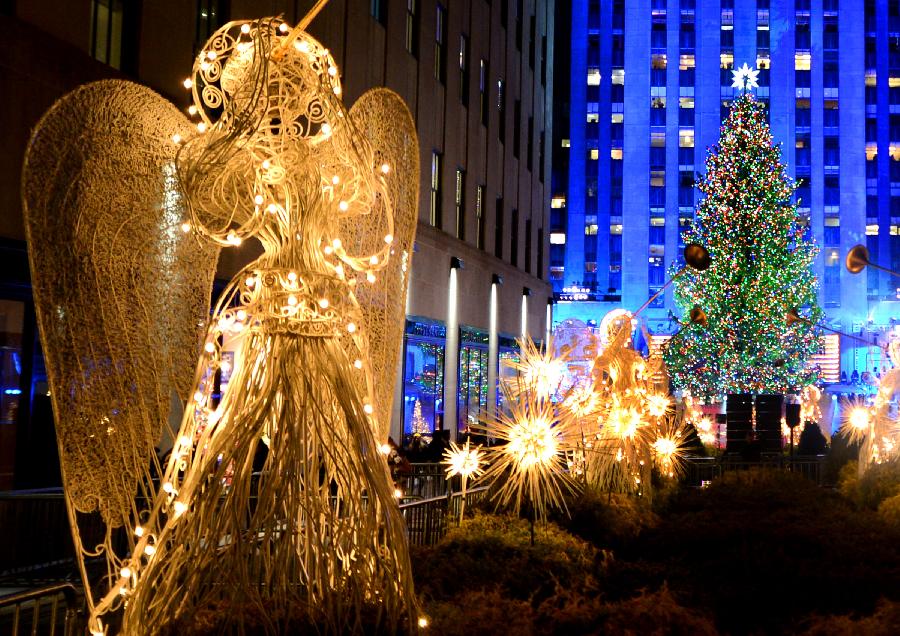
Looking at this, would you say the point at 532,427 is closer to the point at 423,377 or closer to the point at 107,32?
the point at 107,32

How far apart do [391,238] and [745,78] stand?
58548 millimetres

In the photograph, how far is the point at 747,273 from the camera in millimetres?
40656

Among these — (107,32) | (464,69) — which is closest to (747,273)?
(464,69)

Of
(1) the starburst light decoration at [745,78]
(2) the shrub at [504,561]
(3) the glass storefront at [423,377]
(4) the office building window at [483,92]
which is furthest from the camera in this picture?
(1) the starburst light decoration at [745,78]

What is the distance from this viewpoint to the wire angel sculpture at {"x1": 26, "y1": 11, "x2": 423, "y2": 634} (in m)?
4.82

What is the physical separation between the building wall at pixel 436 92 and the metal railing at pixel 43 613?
14.5 ft

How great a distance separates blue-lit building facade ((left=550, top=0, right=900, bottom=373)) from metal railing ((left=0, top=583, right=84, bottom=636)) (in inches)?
2285

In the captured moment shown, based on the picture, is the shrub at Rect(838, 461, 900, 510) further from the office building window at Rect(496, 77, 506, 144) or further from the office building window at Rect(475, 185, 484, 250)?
the office building window at Rect(496, 77, 506, 144)

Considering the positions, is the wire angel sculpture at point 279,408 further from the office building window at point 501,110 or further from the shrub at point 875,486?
the office building window at point 501,110

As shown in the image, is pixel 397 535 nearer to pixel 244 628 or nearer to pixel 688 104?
pixel 244 628

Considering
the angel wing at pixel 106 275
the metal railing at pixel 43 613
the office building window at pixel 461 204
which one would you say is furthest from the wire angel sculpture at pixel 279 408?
the office building window at pixel 461 204

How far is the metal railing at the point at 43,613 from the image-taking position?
5.42 m

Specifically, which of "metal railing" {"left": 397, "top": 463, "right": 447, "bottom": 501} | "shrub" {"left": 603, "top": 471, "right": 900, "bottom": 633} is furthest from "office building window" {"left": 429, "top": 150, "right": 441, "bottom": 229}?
"shrub" {"left": 603, "top": 471, "right": 900, "bottom": 633}

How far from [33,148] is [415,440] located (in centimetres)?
1717
